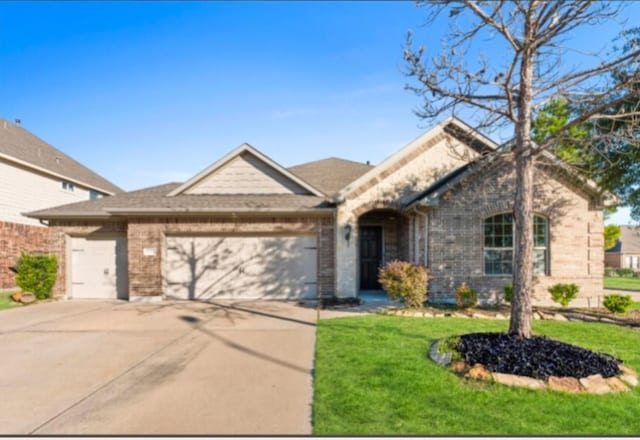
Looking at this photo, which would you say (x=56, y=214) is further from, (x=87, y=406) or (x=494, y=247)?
(x=494, y=247)

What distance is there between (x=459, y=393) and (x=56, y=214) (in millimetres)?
13145

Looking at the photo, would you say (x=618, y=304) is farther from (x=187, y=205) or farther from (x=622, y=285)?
(x=622, y=285)

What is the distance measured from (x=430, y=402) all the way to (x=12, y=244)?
18.6m

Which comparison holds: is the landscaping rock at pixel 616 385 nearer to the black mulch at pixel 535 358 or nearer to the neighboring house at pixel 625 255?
the black mulch at pixel 535 358

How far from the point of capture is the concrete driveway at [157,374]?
369 cm

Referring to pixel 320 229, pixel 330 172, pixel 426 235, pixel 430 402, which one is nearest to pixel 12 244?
pixel 320 229

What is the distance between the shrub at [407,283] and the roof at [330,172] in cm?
576

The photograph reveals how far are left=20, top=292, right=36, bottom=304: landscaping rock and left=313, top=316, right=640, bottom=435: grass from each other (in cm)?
1089

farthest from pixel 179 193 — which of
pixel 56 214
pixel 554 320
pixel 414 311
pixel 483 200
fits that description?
pixel 554 320

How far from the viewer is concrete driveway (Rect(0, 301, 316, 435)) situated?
3.69 meters

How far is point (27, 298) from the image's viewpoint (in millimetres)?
11352

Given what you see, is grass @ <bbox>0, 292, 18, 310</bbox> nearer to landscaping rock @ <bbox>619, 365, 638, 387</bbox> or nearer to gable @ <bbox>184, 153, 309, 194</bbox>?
gable @ <bbox>184, 153, 309, 194</bbox>

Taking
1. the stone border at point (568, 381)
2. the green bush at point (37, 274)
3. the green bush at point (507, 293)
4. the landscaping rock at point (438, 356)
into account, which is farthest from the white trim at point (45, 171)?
the green bush at point (507, 293)

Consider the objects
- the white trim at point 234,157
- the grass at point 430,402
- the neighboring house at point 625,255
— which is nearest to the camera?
the grass at point 430,402
